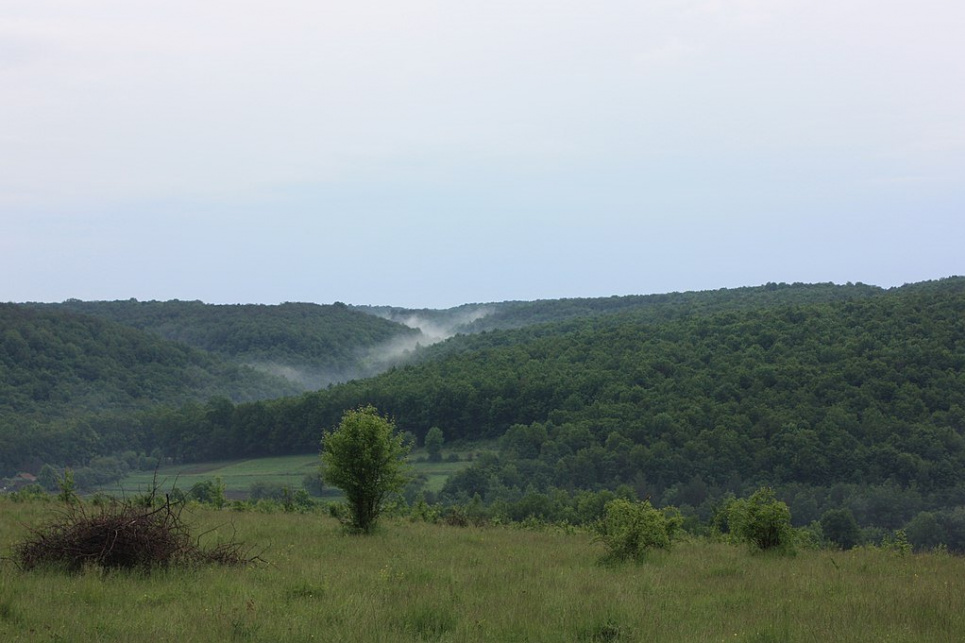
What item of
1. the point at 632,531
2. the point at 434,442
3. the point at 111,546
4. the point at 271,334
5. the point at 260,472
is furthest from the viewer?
the point at 271,334

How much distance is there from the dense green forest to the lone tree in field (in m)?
16.5

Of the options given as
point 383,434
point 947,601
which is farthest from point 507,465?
point 947,601

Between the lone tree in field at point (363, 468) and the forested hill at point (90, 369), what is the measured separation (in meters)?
86.7

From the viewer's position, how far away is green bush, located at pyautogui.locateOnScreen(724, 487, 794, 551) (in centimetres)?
1574

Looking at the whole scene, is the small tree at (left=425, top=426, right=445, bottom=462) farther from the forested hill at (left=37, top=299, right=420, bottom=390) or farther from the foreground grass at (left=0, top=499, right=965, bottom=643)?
the forested hill at (left=37, top=299, right=420, bottom=390)

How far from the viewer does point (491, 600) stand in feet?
31.1

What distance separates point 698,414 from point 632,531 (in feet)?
154

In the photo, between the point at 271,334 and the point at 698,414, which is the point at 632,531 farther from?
the point at 271,334

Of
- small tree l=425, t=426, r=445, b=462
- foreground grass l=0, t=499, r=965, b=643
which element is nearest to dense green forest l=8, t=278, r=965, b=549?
small tree l=425, t=426, r=445, b=462

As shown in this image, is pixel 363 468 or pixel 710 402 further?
pixel 710 402

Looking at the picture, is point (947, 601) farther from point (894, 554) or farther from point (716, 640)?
point (894, 554)

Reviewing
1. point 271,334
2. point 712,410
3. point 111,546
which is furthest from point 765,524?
point 271,334

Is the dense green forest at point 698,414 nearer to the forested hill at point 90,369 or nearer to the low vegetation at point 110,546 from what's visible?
the forested hill at point 90,369

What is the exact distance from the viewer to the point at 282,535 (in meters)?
16.9
